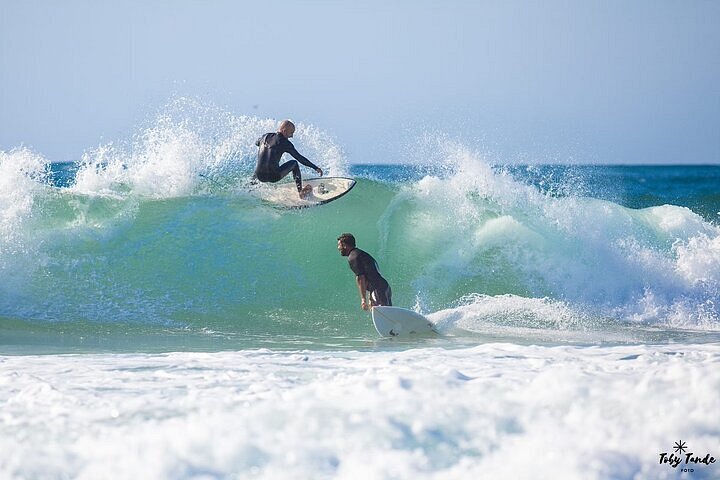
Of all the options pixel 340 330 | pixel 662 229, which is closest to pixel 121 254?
pixel 340 330

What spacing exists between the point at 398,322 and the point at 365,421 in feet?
12.5

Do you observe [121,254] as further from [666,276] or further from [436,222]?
[666,276]

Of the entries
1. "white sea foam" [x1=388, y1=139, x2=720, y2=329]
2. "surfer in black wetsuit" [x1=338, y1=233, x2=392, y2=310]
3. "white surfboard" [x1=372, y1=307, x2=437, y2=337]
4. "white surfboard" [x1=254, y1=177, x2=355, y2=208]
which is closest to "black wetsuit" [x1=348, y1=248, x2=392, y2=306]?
"surfer in black wetsuit" [x1=338, y1=233, x2=392, y2=310]

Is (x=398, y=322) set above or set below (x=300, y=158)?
below

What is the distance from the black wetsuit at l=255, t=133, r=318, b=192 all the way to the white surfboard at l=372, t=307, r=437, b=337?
283 centimetres

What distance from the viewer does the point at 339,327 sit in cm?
1002

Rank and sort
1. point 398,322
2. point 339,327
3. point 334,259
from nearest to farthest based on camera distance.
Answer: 1. point 398,322
2. point 339,327
3. point 334,259

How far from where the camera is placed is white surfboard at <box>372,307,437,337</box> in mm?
8867

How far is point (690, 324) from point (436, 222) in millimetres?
3906

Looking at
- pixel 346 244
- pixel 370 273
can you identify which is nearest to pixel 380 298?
pixel 370 273

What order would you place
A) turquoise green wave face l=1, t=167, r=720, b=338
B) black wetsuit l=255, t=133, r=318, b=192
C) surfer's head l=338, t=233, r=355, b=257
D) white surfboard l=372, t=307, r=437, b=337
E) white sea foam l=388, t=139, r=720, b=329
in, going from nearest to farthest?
1. white surfboard l=372, t=307, r=437, b=337
2. surfer's head l=338, t=233, r=355, b=257
3. turquoise green wave face l=1, t=167, r=720, b=338
4. black wetsuit l=255, t=133, r=318, b=192
5. white sea foam l=388, t=139, r=720, b=329

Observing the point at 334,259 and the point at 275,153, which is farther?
the point at 334,259

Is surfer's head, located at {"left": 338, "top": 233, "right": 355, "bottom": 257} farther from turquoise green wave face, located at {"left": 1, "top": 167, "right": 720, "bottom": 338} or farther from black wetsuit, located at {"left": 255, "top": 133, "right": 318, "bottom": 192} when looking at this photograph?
black wetsuit, located at {"left": 255, "top": 133, "right": 318, "bottom": 192}

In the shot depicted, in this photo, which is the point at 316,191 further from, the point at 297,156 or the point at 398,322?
the point at 398,322
